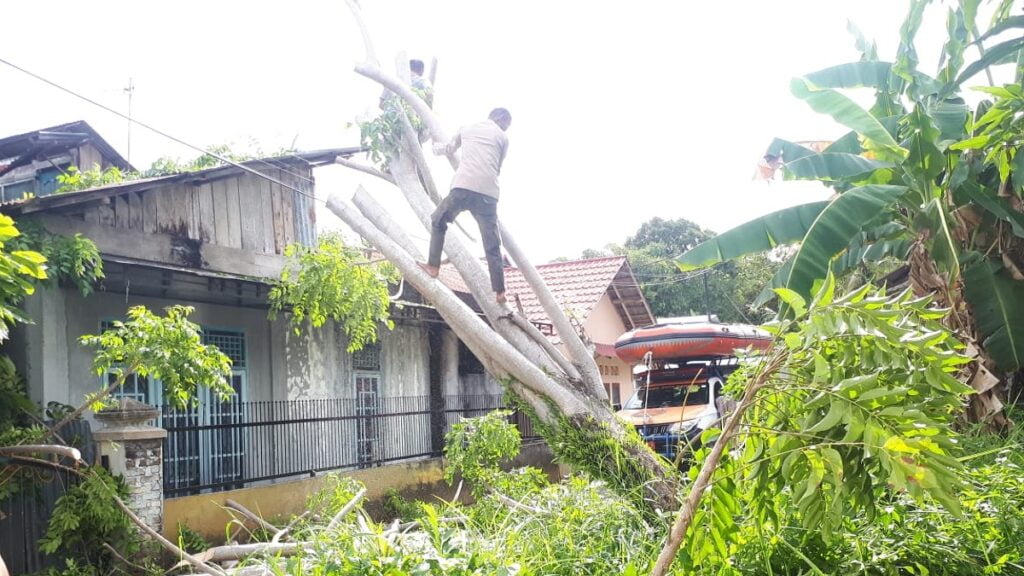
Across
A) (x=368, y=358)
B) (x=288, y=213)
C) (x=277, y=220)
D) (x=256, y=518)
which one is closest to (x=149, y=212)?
(x=277, y=220)

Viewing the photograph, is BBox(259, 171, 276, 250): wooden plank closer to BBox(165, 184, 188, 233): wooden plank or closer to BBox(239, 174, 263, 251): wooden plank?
BBox(239, 174, 263, 251): wooden plank

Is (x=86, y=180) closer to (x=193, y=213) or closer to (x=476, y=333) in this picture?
(x=193, y=213)

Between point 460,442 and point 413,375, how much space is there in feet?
19.0

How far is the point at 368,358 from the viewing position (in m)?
13.5

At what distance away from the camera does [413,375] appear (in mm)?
14477

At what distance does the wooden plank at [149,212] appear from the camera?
994cm

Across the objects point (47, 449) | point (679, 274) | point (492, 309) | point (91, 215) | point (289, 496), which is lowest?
point (289, 496)

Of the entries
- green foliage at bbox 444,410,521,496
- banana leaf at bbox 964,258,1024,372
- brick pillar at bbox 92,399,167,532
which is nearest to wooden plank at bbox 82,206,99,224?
brick pillar at bbox 92,399,167,532

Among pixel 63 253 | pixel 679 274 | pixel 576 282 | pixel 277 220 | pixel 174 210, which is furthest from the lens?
pixel 679 274

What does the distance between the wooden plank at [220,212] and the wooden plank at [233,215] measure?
0.20ft

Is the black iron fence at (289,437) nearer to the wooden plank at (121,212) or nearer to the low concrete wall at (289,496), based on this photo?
the low concrete wall at (289,496)

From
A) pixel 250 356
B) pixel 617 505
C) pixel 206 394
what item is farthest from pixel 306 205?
pixel 617 505

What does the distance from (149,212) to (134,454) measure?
4.11 m

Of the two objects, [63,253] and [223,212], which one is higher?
[223,212]
